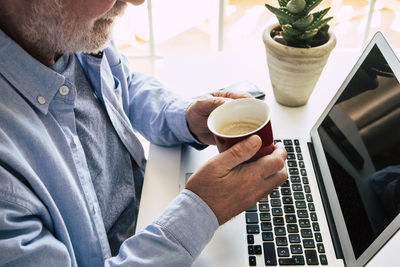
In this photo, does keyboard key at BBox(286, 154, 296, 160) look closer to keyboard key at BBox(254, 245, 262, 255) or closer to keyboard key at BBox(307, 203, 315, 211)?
keyboard key at BBox(307, 203, 315, 211)

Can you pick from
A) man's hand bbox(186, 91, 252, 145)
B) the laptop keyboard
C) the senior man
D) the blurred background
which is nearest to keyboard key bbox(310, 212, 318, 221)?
the laptop keyboard

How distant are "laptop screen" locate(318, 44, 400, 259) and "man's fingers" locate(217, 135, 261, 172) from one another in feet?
0.68

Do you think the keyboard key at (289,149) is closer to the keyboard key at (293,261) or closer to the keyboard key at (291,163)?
the keyboard key at (291,163)

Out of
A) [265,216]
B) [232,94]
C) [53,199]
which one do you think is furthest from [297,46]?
[53,199]

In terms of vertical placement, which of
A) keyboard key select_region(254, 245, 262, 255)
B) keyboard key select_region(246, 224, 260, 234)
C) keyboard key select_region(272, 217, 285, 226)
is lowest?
keyboard key select_region(254, 245, 262, 255)

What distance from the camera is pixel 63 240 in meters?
0.70

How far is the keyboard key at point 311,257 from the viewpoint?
2.38 ft

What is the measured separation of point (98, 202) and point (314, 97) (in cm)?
62

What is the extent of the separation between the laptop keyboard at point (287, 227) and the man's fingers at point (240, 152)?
0.48ft

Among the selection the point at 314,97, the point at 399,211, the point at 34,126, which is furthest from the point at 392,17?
the point at 34,126

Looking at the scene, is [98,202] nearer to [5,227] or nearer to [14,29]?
[5,227]

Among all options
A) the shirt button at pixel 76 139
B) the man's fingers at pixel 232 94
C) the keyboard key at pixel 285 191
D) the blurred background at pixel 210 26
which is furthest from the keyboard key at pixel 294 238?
the blurred background at pixel 210 26

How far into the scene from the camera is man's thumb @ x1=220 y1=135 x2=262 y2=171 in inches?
26.8

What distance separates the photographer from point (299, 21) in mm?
946
